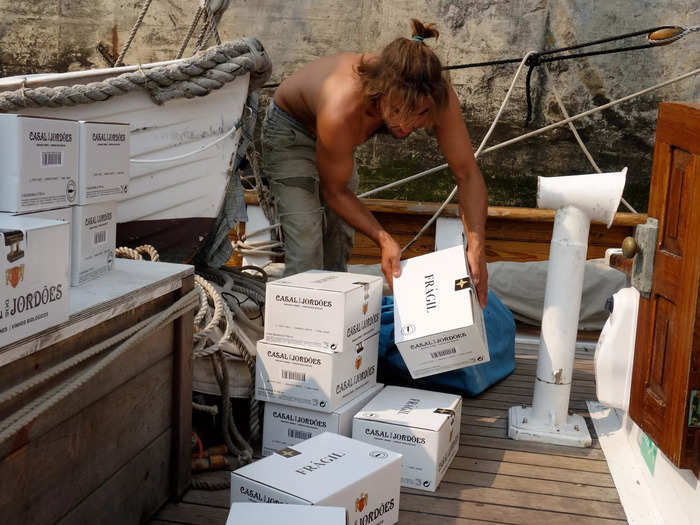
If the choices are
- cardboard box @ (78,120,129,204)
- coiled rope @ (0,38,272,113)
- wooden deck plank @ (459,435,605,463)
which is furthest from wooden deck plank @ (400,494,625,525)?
coiled rope @ (0,38,272,113)

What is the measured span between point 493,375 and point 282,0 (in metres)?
4.62

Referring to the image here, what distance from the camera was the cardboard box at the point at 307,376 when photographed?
2459mm

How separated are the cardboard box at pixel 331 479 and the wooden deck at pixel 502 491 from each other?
173 millimetres

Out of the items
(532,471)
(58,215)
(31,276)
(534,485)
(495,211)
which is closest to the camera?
(31,276)

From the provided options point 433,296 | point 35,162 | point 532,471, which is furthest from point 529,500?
point 35,162

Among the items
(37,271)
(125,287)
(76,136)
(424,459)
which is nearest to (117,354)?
(125,287)

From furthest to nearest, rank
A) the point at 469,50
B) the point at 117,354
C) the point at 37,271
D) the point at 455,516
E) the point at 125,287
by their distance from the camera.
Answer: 1. the point at 469,50
2. the point at 455,516
3. the point at 125,287
4. the point at 117,354
5. the point at 37,271

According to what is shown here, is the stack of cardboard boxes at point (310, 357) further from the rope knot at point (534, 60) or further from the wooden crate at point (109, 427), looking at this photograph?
the rope knot at point (534, 60)

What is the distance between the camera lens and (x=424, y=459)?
2.38 m

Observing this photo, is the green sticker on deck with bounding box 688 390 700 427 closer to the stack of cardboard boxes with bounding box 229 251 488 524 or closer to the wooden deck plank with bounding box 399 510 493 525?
the wooden deck plank with bounding box 399 510 493 525

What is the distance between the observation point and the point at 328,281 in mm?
2621

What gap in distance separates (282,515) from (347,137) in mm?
1616

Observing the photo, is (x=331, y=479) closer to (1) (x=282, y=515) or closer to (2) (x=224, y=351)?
(1) (x=282, y=515)

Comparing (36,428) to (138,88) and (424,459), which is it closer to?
(424,459)
